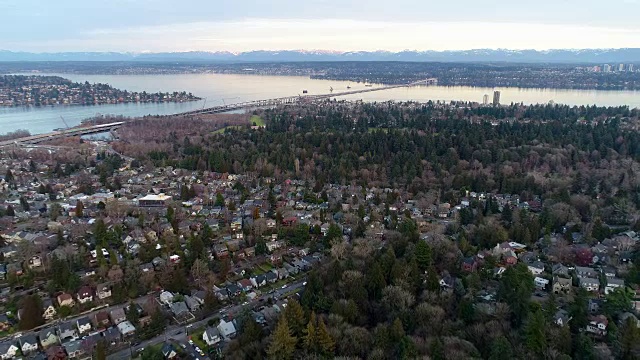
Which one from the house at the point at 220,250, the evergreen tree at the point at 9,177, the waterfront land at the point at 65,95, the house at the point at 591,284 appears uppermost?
the waterfront land at the point at 65,95

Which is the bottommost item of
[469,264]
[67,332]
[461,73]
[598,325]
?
[67,332]

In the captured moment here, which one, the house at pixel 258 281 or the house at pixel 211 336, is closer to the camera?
the house at pixel 211 336

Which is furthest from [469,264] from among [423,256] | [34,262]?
[34,262]

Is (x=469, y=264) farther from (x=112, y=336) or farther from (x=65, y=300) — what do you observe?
(x=65, y=300)

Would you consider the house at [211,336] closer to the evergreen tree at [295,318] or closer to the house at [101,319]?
the evergreen tree at [295,318]

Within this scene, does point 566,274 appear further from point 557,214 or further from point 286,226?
point 286,226

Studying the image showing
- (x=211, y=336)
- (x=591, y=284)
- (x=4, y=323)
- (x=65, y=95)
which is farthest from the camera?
(x=65, y=95)

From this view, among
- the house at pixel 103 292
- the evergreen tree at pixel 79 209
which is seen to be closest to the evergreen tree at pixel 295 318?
the house at pixel 103 292

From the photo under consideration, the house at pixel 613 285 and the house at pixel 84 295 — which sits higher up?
the house at pixel 613 285
